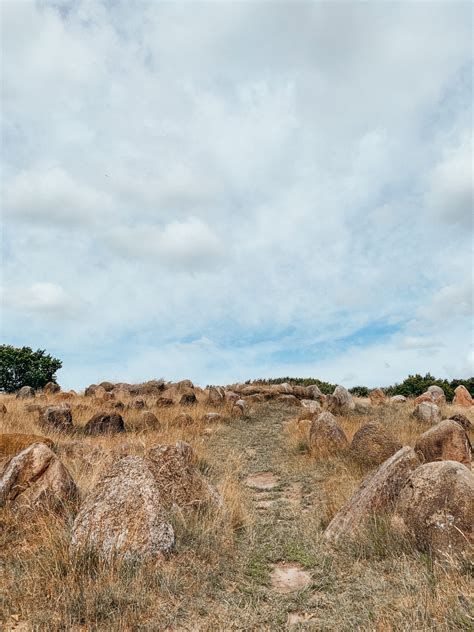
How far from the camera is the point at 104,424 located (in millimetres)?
13180

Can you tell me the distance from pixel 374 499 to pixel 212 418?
10786mm

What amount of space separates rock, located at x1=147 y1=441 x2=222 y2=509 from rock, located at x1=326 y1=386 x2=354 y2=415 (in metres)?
12.8

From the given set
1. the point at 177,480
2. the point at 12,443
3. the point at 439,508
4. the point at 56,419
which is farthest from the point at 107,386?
the point at 439,508

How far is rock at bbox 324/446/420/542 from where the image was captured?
557cm

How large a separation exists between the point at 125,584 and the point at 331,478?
521 cm

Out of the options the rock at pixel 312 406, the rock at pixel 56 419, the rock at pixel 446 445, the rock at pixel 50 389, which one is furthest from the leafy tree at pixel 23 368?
the rock at pixel 446 445

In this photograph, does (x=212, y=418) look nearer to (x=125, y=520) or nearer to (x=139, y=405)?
(x=139, y=405)

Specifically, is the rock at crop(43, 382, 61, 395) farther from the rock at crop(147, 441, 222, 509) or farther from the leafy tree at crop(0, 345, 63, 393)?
the rock at crop(147, 441, 222, 509)

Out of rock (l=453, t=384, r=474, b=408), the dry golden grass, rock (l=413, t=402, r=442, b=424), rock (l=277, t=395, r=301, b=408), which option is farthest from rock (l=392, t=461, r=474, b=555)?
rock (l=453, t=384, r=474, b=408)

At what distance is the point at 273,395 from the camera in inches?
872

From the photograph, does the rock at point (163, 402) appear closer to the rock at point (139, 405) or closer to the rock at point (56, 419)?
the rock at point (139, 405)

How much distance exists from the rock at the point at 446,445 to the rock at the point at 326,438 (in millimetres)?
1790

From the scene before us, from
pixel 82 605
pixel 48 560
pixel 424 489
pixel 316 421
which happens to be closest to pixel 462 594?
pixel 424 489

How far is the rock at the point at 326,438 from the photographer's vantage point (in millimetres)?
10273
